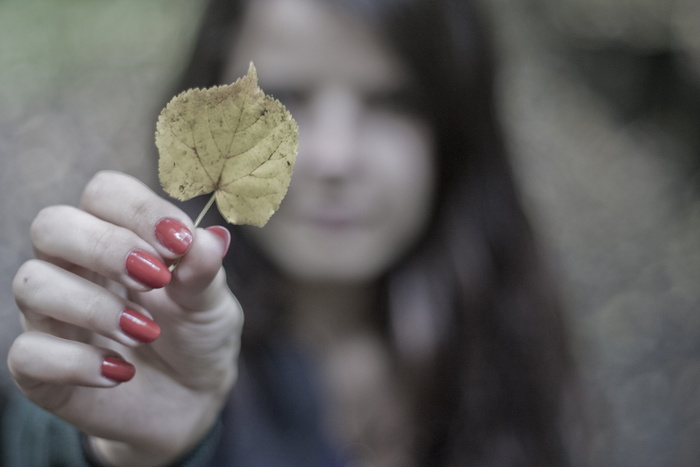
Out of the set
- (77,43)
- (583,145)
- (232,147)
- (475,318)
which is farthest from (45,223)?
(583,145)

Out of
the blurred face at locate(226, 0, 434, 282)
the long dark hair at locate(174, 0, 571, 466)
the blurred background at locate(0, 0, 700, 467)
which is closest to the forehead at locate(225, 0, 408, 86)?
the blurred face at locate(226, 0, 434, 282)

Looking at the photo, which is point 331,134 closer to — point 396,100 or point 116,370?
point 396,100

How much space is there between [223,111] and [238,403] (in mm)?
667

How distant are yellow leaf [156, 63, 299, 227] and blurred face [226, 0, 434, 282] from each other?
41 centimetres

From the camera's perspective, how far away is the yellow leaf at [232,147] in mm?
331

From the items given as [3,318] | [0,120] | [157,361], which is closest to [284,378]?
[157,361]

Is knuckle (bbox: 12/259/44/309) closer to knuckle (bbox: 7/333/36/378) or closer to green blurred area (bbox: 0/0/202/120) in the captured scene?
knuckle (bbox: 7/333/36/378)

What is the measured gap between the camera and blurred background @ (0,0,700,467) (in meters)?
1.61

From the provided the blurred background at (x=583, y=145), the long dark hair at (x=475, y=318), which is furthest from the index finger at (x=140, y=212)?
the blurred background at (x=583, y=145)

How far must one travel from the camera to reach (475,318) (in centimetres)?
94

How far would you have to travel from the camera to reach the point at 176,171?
0.34 m

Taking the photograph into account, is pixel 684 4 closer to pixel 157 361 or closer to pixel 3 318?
pixel 157 361

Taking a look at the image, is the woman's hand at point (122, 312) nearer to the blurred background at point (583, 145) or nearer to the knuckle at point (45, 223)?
the knuckle at point (45, 223)

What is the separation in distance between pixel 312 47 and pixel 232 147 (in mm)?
454
